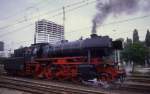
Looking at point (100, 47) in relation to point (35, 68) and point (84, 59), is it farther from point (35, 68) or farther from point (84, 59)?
point (35, 68)

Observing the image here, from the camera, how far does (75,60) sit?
69.5ft

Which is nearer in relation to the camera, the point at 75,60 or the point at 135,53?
the point at 75,60

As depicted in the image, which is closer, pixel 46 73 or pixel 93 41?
pixel 93 41

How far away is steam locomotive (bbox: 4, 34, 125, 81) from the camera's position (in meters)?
19.7

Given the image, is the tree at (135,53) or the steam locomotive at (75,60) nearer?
the steam locomotive at (75,60)

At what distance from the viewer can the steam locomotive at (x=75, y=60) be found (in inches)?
776

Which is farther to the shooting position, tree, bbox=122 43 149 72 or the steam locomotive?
tree, bbox=122 43 149 72

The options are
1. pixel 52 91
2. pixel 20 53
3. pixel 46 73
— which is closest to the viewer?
pixel 52 91

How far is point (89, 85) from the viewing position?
1950 centimetres

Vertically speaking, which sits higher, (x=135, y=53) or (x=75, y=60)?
(x=135, y=53)

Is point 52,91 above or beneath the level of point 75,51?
beneath

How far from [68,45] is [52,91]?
7.33 metres

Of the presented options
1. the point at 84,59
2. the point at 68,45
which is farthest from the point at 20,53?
the point at 84,59

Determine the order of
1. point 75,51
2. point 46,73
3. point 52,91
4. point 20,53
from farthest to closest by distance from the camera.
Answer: point 20,53
point 46,73
point 75,51
point 52,91
